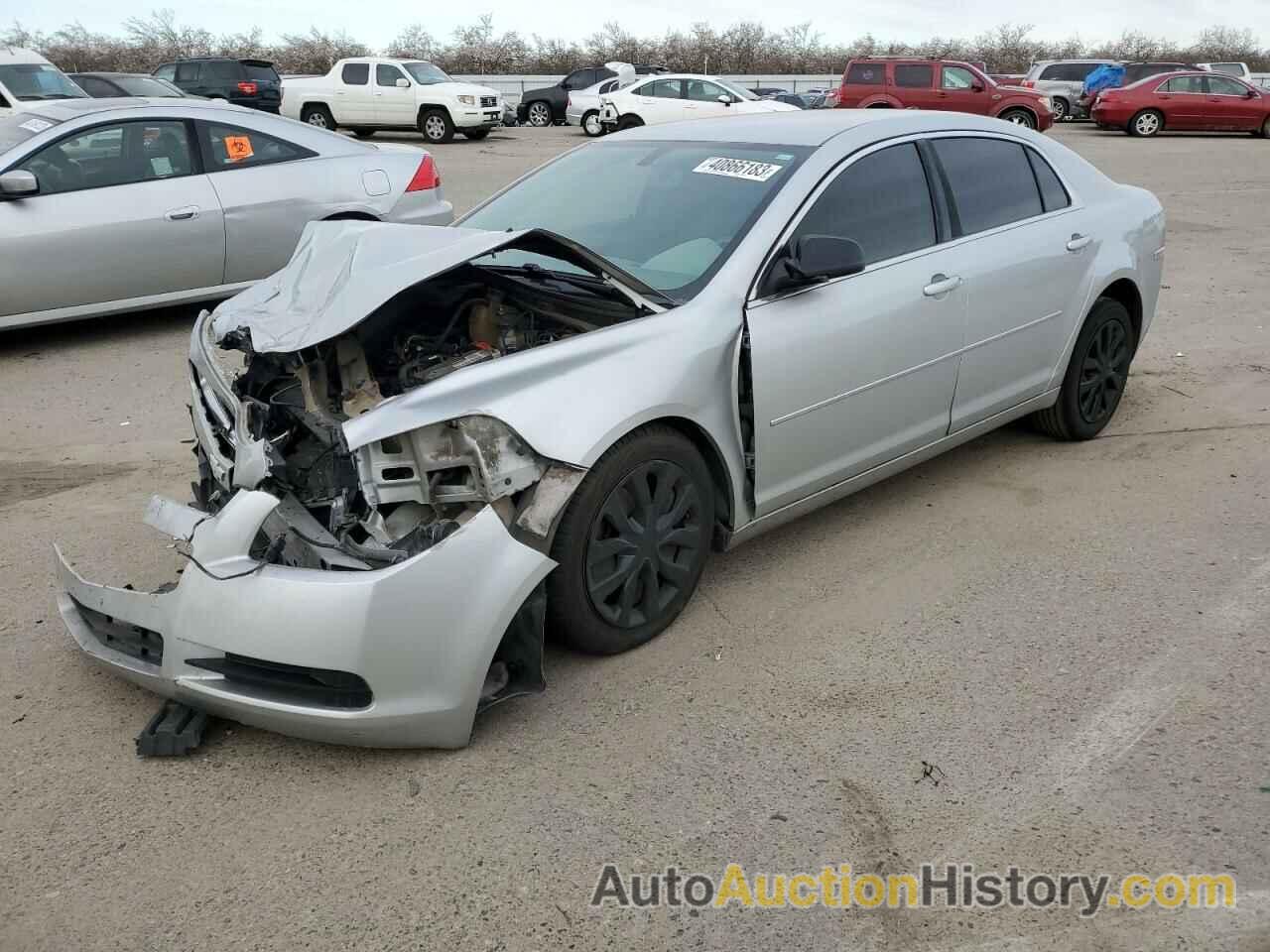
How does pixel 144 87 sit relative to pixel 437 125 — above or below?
above

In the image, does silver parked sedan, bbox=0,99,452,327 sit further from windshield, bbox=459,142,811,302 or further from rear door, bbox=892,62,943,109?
rear door, bbox=892,62,943,109

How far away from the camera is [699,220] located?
4082mm

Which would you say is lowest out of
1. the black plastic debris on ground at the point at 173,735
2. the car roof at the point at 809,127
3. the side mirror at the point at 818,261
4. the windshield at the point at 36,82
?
the black plastic debris on ground at the point at 173,735

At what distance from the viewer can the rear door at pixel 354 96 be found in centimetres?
2311

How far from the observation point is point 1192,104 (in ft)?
82.5

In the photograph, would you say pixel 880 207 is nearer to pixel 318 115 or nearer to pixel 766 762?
pixel 766 762

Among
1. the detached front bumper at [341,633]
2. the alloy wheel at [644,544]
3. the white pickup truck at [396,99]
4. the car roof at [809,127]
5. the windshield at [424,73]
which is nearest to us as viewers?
the detached front bumper at [341,633]

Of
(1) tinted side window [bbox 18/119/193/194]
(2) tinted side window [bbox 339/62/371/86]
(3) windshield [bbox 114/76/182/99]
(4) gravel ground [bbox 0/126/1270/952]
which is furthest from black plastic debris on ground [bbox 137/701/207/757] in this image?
(2) tinted side window [bbox 339/62/371/86]

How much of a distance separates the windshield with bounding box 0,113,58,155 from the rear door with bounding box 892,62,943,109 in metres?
19.6

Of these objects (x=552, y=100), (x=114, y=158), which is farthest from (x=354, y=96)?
(x=114, y=158)

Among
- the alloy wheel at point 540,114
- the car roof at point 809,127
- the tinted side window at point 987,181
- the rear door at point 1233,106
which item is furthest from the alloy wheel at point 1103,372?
the alloy wheel at point 540,114

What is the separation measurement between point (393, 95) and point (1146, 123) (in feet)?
55.0

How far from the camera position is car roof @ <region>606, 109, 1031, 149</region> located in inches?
173

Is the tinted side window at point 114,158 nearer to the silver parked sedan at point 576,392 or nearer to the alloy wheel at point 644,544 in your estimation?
the silver parked sedan at point 576,392
